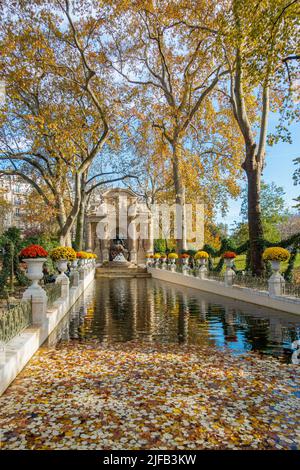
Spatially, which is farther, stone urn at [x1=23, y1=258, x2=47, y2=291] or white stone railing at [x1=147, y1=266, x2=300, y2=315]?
white stone railing at [x1=147, y1=266, x2=300, y2=315]

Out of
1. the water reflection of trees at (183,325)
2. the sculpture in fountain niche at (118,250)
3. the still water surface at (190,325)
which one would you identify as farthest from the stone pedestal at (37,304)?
the sculpture in fountain niche at (118,250)

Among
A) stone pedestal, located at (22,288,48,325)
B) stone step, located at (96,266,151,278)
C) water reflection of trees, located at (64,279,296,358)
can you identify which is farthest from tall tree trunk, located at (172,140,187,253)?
stone pedestal, located at (22,288,48,325)

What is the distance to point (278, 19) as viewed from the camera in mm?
11203

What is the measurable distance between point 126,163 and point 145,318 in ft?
67.1

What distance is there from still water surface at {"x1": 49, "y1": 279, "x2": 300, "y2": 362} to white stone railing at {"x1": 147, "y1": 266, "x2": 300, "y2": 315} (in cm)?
36

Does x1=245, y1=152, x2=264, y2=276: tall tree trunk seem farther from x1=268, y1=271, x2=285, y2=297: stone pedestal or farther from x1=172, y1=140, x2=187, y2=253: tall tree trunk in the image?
x1=172, y1=140, x2=187, y2=253: tall tree trunk

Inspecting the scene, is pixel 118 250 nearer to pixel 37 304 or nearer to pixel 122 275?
pixel 122 275

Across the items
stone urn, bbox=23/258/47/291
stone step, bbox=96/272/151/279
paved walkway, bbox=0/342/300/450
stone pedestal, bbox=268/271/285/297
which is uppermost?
stone urn, bbox=23/258/47/291

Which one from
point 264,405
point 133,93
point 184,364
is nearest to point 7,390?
point 184,364

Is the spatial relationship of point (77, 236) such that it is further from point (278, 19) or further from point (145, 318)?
point (278, 19)

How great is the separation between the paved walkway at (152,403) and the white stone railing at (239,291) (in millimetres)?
5214

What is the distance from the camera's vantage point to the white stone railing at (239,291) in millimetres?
11172

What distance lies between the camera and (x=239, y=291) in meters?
14.6

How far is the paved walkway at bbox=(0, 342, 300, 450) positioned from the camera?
3600mm
